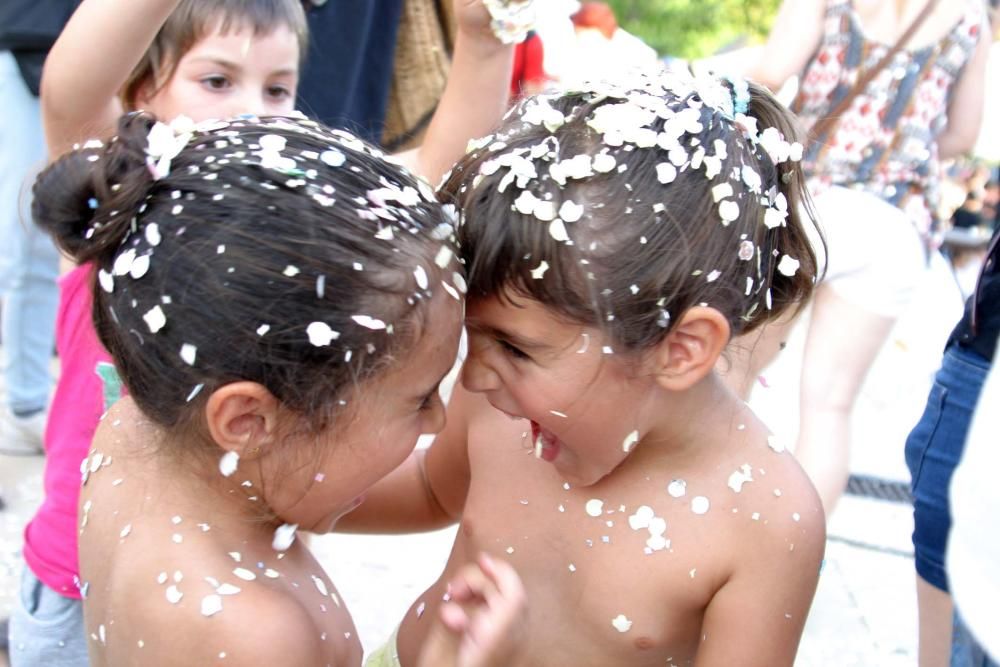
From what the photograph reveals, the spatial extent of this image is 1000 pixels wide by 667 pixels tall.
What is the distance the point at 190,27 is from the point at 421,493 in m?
1.16

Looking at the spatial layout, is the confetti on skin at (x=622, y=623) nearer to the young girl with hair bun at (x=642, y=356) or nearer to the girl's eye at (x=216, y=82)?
the young girl with hair bun at (x=642, y=356)

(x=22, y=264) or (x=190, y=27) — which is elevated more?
(x=190, y=27)

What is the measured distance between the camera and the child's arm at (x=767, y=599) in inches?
58.4

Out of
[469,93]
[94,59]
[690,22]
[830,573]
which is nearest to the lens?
[94,59]

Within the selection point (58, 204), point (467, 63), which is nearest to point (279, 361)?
point (58, 204)

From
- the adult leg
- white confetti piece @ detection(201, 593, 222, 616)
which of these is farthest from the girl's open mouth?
the adult leg

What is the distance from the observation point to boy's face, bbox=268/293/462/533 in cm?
140

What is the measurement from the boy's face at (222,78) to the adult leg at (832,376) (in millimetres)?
1751

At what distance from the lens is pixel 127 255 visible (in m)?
1.33

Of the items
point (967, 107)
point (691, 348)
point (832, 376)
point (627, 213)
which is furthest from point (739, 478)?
point (967, 107)

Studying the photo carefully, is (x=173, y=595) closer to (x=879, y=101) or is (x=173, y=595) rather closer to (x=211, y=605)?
(x=211, y=605)

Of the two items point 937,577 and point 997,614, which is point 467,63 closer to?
point 937,577

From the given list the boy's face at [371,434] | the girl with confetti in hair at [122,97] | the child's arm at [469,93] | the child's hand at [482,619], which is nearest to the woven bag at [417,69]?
the girl with confetti in hair at [122,97]

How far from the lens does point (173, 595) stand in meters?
1.34
